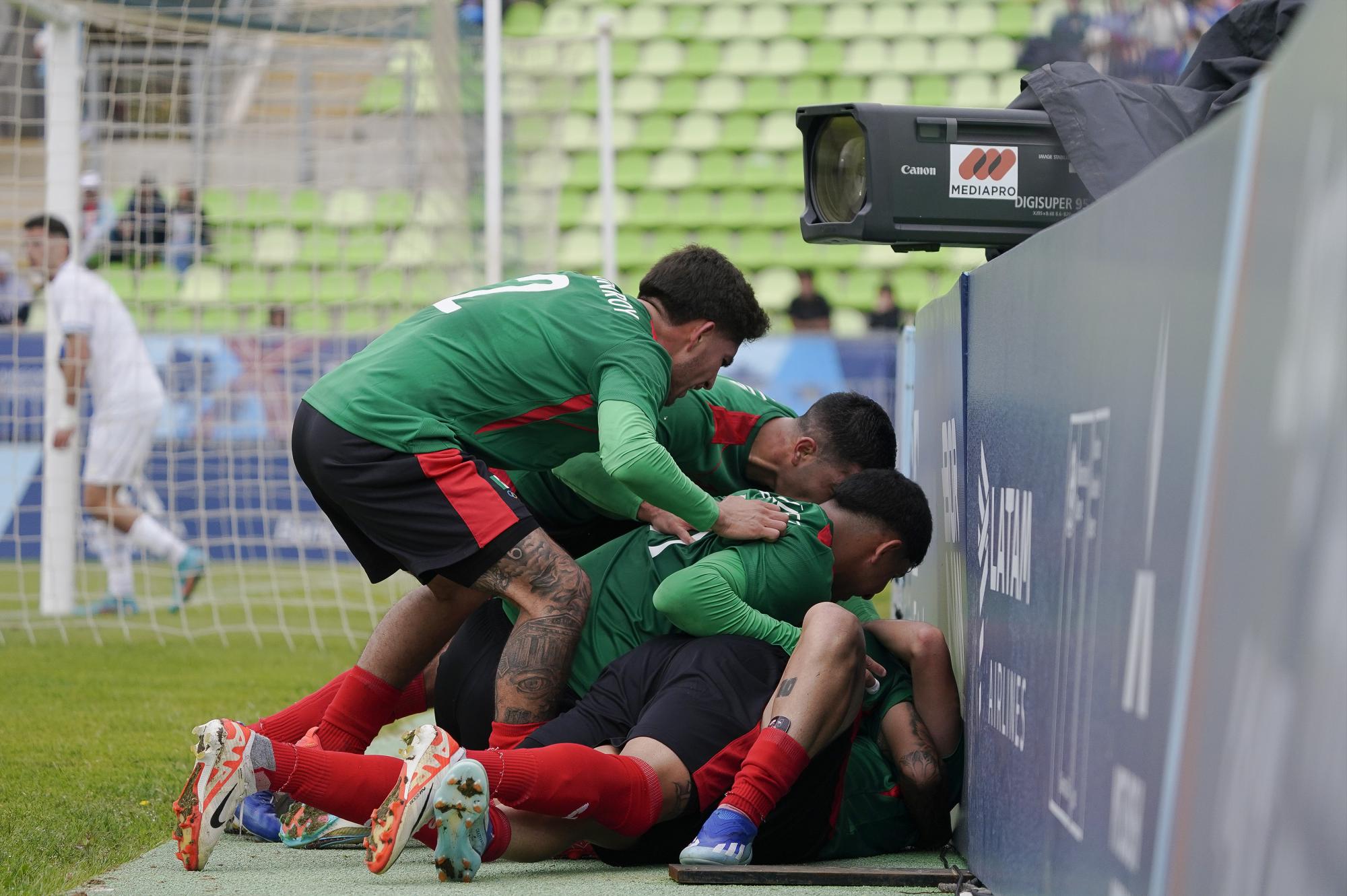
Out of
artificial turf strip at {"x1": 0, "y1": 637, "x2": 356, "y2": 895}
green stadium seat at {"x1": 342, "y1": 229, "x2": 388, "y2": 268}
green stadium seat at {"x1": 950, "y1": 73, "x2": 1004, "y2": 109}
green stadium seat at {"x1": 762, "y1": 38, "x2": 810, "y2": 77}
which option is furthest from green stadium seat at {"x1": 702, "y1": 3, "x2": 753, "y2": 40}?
Answer: artificial turf strip at {"x1": 0, "y1": 637, "x2": 356, "y2": 895}

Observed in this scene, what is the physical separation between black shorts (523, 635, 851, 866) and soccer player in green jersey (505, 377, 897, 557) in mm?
399

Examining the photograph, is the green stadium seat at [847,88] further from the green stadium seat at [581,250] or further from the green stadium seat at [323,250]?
the green stadium seat at [323,250]

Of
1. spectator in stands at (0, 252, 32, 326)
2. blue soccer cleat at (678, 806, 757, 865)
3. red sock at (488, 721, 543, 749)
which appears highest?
spectator in stands at (0, 252, 32, 326)

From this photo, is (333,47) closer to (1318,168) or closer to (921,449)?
(921,449)

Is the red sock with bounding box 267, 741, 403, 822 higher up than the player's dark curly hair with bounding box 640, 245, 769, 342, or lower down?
lower down

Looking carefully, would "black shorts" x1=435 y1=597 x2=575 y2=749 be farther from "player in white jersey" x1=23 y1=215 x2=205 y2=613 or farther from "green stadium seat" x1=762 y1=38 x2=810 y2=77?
"green stadium seat" x1=762 y1=38 x2=810 y2=77

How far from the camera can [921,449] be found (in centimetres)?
335

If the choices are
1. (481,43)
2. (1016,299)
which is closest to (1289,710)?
(1016,299)

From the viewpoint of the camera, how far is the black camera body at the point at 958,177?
8.55 feet

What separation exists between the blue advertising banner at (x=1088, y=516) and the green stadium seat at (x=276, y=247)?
20.6 feet

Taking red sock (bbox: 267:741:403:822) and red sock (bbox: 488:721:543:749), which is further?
red sock (bbox: 488:721:543:749)

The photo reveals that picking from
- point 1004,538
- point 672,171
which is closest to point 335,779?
point 1004,538

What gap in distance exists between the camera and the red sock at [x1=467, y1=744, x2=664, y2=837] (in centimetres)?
213

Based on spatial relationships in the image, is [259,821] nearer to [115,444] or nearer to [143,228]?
[115,444]
